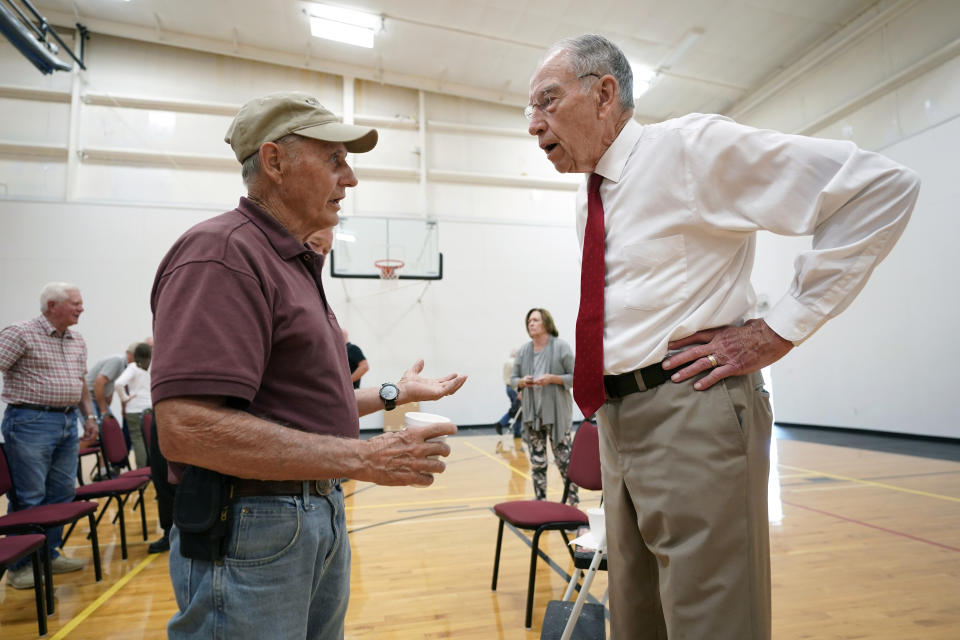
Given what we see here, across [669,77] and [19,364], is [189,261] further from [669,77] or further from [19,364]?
[669,77]

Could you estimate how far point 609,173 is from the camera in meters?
1.41

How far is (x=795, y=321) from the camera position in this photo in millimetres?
1217

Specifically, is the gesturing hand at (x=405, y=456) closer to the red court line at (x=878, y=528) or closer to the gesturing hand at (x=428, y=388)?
the gesturing hand at (x=428, y=388)

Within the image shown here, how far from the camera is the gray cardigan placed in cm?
478

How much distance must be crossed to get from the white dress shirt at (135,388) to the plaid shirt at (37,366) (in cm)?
245

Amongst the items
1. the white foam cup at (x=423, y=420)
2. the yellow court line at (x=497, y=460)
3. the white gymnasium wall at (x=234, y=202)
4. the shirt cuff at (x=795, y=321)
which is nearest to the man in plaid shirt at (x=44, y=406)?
the white foam cup at (x=423, y=420)

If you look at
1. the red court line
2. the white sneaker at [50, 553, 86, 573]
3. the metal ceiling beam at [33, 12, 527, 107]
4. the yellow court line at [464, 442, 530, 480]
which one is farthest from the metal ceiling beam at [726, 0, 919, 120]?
the white sneaker at [50, 553, 86, 573]

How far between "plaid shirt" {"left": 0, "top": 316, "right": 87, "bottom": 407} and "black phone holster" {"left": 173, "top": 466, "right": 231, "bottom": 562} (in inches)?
140

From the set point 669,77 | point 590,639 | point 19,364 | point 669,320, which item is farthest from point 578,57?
point 669,77

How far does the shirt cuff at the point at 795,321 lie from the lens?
1209 mm

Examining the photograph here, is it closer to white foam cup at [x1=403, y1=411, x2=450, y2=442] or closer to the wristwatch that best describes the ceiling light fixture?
the wristwatch

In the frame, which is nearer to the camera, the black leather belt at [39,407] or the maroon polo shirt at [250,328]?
the maroon polo shirt at [250,328]

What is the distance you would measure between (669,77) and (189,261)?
11.2 m

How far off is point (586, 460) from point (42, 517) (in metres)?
3.07
